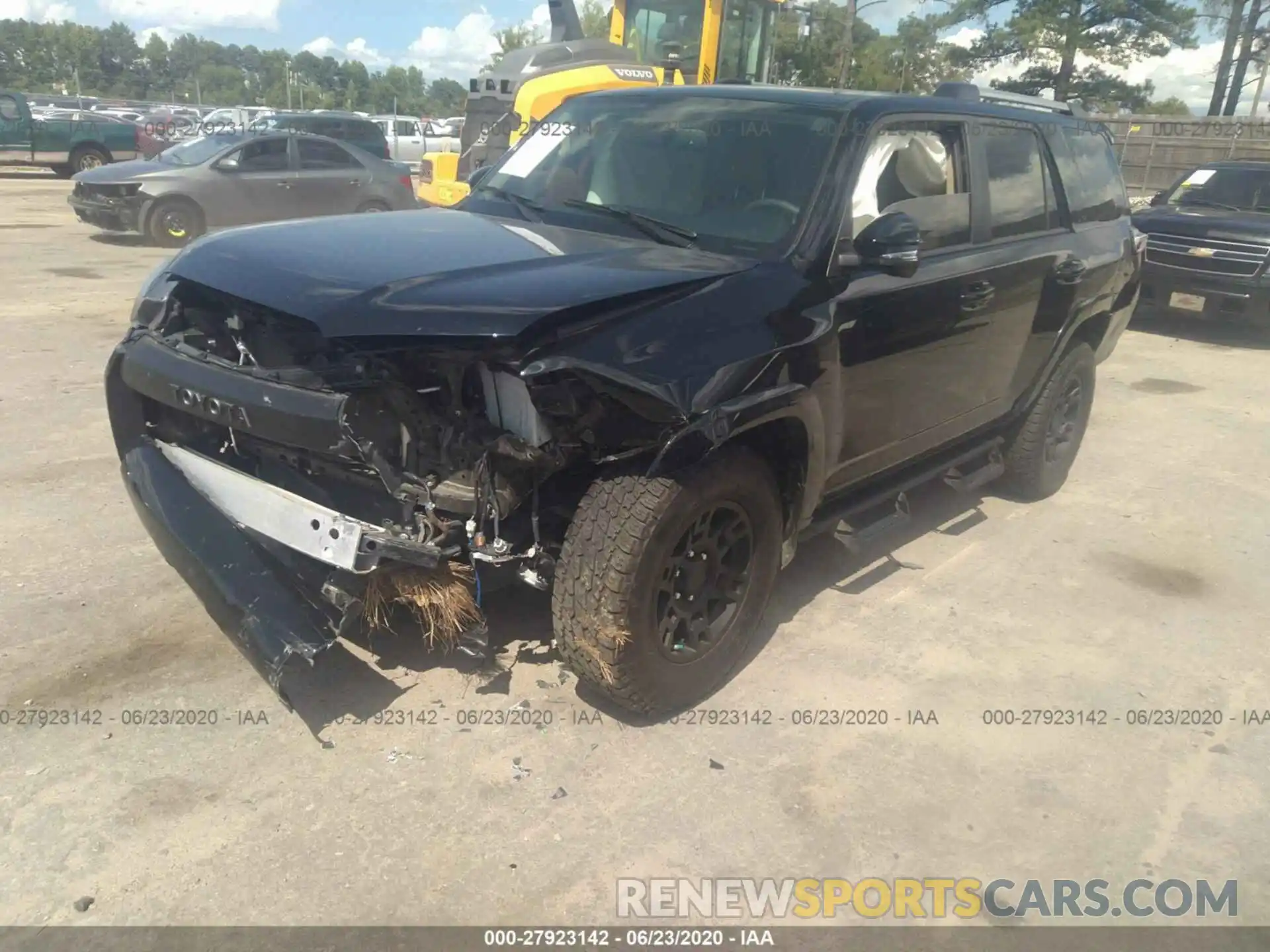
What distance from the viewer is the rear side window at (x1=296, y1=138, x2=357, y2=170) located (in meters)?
13.9

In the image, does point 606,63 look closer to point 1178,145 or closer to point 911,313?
point 911,313

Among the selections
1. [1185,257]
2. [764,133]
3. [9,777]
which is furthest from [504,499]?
[1185,257]

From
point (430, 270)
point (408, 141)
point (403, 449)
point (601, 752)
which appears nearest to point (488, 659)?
point (601, 752)

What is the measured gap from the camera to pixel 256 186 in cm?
1341

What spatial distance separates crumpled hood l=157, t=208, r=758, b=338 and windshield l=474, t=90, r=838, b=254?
0.21 meters

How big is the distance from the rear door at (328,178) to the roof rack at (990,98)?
9775 mm

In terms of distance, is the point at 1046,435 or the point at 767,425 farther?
the point at 1046,435

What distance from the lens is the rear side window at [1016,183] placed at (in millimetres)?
4570

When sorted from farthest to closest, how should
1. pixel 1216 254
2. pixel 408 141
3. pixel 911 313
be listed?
pixel 408 141
pixel 1216 254
pixel 911 313

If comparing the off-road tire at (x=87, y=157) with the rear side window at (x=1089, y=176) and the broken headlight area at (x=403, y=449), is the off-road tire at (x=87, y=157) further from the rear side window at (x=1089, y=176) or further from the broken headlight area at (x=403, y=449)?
the broken headlight area at (x=403, y=449)

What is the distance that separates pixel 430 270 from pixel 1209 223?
985 cm

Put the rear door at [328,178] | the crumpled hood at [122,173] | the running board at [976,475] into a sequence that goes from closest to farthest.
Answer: the running board at [976,475] < the crumpled hood at [122,173] < the rear door at [328,178]

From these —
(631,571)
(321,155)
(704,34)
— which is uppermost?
(704,34)

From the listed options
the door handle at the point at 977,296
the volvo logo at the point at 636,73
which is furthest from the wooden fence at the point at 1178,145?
the door handle at the point at 977,296
